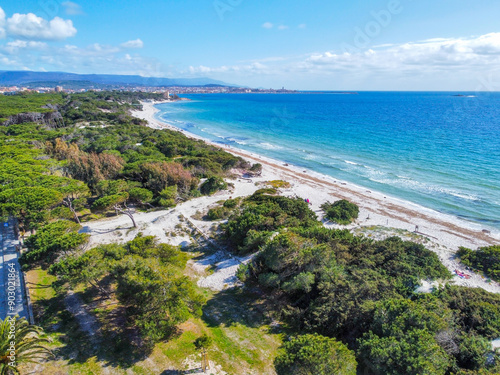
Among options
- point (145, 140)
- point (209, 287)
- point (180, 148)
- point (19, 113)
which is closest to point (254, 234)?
Result: point (209, 287)

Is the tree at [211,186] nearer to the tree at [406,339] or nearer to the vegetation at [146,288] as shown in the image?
the vegetation at [146,288]

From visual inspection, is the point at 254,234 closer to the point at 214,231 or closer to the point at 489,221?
the point at 214,231

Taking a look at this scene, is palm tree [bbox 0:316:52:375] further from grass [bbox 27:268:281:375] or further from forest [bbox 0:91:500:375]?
forest [bbox 0:91:500:375]

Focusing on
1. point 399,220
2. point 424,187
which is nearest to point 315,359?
point 399,220

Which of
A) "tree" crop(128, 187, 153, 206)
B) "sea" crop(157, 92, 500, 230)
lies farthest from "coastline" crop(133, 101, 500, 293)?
"tree" crop(128, 187, 153, 206)

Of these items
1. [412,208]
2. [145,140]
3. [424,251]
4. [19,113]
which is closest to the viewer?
[424,251]

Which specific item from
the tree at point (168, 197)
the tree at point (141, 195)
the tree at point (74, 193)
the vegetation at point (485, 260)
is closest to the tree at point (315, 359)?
the vegetation at point (485, 260)

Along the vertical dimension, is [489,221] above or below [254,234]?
below
